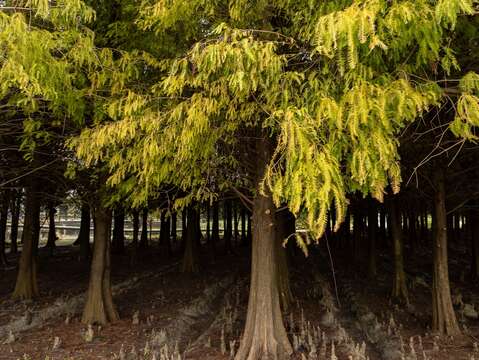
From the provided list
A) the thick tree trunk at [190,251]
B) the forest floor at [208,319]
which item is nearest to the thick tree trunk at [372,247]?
the forest floor at [208,319]

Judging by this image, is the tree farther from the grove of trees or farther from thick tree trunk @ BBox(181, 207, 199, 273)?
thick tree trunk @ BBox(181, 207, 199, 273)

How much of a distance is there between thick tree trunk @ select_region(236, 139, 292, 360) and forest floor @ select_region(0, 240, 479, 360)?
35 centimetres

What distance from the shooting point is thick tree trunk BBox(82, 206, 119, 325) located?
9.64 metres

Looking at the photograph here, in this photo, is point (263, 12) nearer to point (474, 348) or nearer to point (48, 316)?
point (474, 348)

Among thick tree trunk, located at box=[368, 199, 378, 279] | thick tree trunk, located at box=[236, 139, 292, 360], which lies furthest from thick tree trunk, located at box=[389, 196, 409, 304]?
thick tree trunk, located at box=[236, 139, 292, 360]

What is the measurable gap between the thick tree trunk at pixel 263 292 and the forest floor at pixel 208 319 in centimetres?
35

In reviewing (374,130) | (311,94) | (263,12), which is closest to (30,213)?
(263,12)

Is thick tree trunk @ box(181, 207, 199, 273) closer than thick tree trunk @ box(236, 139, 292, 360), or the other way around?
thick tree trunk @ box(236, 139, 292, 360)

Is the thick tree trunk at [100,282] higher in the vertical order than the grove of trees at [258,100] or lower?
lower

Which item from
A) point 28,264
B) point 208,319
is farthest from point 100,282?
point 28,264

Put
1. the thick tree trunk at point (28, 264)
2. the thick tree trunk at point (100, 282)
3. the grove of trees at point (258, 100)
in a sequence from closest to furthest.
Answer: the grove of trees at point (258, 100) < the thick tree trunk at point (100, 282) < the thick tree trunk at point (28, 264)

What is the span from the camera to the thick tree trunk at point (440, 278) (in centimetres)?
889

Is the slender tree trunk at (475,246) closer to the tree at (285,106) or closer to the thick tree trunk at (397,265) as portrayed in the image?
the thick tree trunk at (397,265)

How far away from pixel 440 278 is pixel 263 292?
14.4 ft
